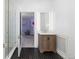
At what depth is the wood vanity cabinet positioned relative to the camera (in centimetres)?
574

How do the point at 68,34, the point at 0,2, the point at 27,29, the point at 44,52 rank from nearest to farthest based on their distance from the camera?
the point at 0,2, the point at 68,34, the point at 44,52, the point at 27,29

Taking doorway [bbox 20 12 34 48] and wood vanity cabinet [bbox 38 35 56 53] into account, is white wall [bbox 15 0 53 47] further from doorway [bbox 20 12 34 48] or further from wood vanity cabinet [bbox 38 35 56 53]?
wood vanity cabinet [bbox 38 35 56 53]

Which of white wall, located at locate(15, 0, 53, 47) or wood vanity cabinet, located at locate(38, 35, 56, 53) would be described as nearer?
wood vanity cabinet, located at locate(38, 35, 56, 53)

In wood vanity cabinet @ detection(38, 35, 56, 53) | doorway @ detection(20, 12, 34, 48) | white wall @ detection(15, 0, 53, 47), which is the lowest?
wood vanity cabinet @ detection(38, 35, 56, 53)

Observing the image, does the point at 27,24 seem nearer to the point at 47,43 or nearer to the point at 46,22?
the point at 46,22

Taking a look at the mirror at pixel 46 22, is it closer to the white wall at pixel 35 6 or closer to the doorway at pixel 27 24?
the white wall at pixel 35 6

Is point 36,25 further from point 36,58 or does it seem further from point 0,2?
point 0,2

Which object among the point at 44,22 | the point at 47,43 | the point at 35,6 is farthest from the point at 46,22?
the point at 47,43

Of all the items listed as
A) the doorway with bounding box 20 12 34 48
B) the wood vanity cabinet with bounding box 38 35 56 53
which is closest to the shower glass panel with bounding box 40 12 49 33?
the doorway with bounding box 20 12 34 48

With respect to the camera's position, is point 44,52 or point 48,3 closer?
point 44,52

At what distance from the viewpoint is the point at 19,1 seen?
7.05 metres

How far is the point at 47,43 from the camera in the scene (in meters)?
5.77
